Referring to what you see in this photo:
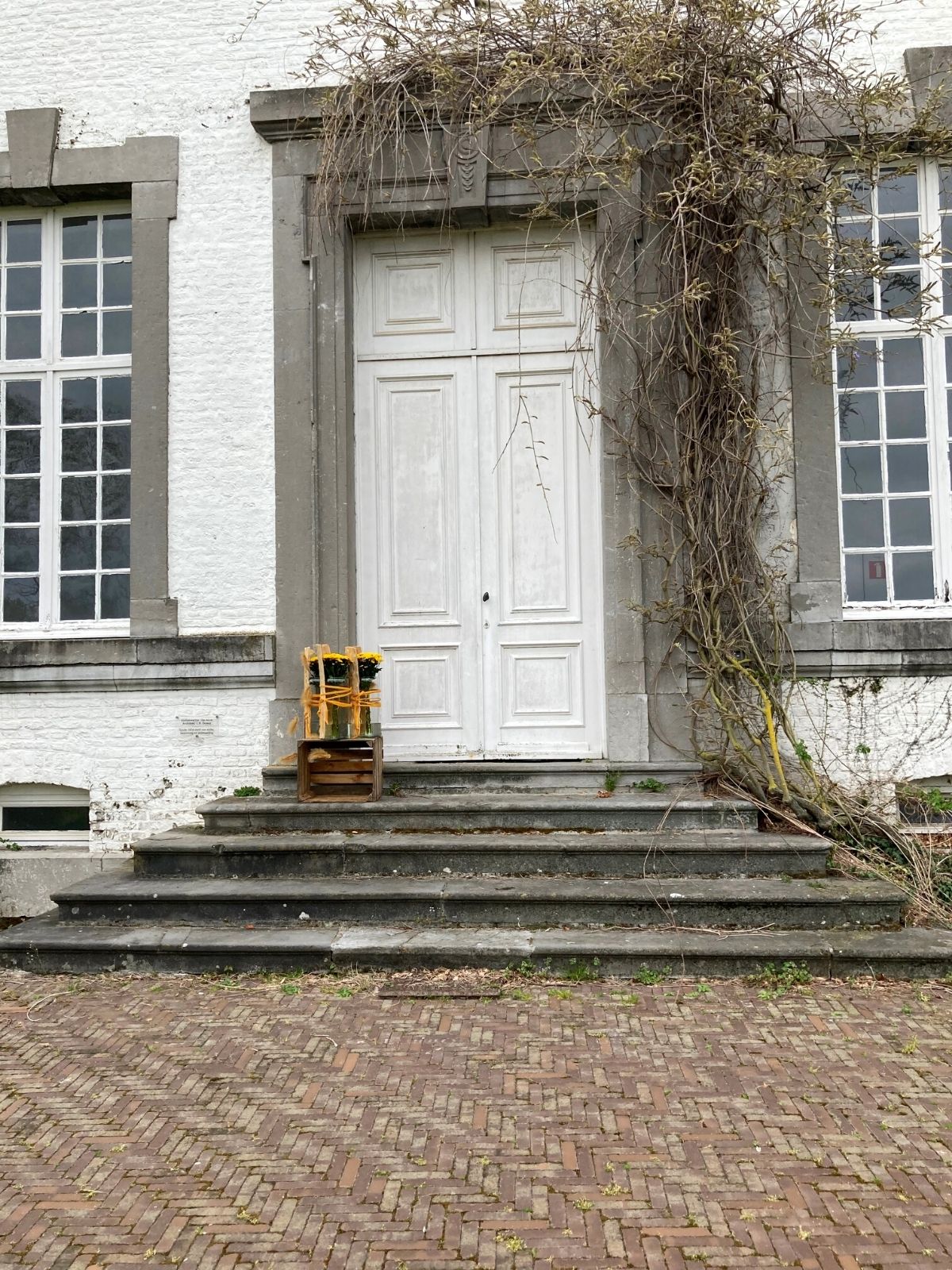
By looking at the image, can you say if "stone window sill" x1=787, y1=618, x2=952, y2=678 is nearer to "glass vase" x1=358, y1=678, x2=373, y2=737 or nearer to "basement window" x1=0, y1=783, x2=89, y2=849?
"glass vase" x1=358, y1=678, x2=373, y2=737

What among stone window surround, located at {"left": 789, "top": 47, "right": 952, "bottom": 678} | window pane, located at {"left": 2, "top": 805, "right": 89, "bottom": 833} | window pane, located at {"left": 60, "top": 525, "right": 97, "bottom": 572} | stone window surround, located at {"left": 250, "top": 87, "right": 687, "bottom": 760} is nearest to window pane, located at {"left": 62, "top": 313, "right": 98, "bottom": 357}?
window pane, located at {"left": 60, "top": 525, "right": 97, "bottom": 572}

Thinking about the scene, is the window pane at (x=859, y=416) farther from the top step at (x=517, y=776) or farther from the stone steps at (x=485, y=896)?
the stone steps at (x=485, y=896)

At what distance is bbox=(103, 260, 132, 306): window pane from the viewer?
663 centimetres

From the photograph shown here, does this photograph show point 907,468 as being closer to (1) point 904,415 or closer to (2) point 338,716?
(1) point 904,415

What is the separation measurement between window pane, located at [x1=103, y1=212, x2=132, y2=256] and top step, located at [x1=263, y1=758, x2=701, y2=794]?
3312mm

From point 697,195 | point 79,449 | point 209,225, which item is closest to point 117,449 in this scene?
point 79,449

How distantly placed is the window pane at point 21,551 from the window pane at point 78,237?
1.70m

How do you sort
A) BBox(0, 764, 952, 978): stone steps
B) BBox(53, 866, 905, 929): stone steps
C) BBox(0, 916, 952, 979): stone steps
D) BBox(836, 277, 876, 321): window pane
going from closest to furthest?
1. BBox(0, 916, 952, 979): stone steps
2. BBox(0, 764, 952, 978): stone steps
3. BBox(53, 866, 905, 929): stone steps
4. BBox(836, 277, 876, 321): window pane

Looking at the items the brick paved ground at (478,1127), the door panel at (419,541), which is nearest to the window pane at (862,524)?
the door panel at (419,541)

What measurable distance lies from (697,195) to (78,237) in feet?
12.2

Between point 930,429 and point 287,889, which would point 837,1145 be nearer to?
point 287,889

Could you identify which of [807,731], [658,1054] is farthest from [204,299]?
[658,1054]

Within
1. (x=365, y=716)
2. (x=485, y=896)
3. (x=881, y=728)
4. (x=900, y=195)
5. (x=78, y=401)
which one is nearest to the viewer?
(x=485, y=896)

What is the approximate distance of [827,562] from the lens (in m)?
5.96
